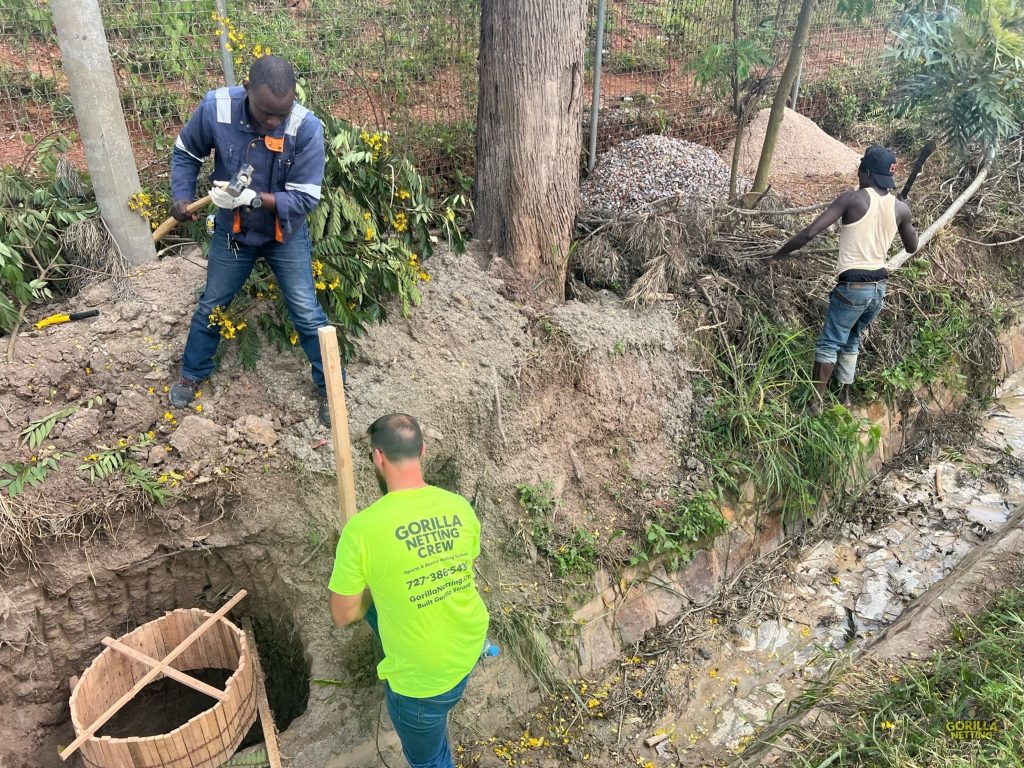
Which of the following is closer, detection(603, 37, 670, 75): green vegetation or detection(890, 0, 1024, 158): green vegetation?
detection(890, 0, 1024, 158): green vegetation

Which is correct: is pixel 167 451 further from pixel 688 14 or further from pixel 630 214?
pixel 688 14

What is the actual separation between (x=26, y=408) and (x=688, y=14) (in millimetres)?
6215

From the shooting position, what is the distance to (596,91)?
5.98 metres

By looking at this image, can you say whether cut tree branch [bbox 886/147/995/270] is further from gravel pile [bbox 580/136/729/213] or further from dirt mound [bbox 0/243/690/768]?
dirt mound [bbox 0/243/690/768]

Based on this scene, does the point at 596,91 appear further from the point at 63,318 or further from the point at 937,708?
the point at 937,708

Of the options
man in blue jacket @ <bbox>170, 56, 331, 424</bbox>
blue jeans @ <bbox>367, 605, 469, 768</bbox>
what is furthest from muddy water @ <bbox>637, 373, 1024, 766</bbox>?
man in blue jacket @ <bbox>170, 56, 331, 424</bbox>

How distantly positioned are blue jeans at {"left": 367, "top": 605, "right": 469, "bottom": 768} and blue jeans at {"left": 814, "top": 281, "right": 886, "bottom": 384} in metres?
3.44

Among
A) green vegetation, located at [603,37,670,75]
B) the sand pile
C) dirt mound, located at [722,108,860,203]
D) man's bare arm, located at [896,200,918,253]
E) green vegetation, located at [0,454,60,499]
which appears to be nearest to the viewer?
green vegetation, located at [0,454,60,499]

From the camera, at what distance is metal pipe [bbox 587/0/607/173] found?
579 centimetres

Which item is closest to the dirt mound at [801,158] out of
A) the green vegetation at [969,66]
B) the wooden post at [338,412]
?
the green vegetation at [969,66]

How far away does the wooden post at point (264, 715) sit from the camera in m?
3.36

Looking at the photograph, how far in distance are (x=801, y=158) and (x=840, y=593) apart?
4429 millimetres

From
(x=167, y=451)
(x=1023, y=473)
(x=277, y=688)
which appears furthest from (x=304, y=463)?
(x=1023, y=473)

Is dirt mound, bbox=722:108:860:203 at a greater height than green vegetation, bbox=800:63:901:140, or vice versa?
green vegetation, bbox=800:63:901:140
